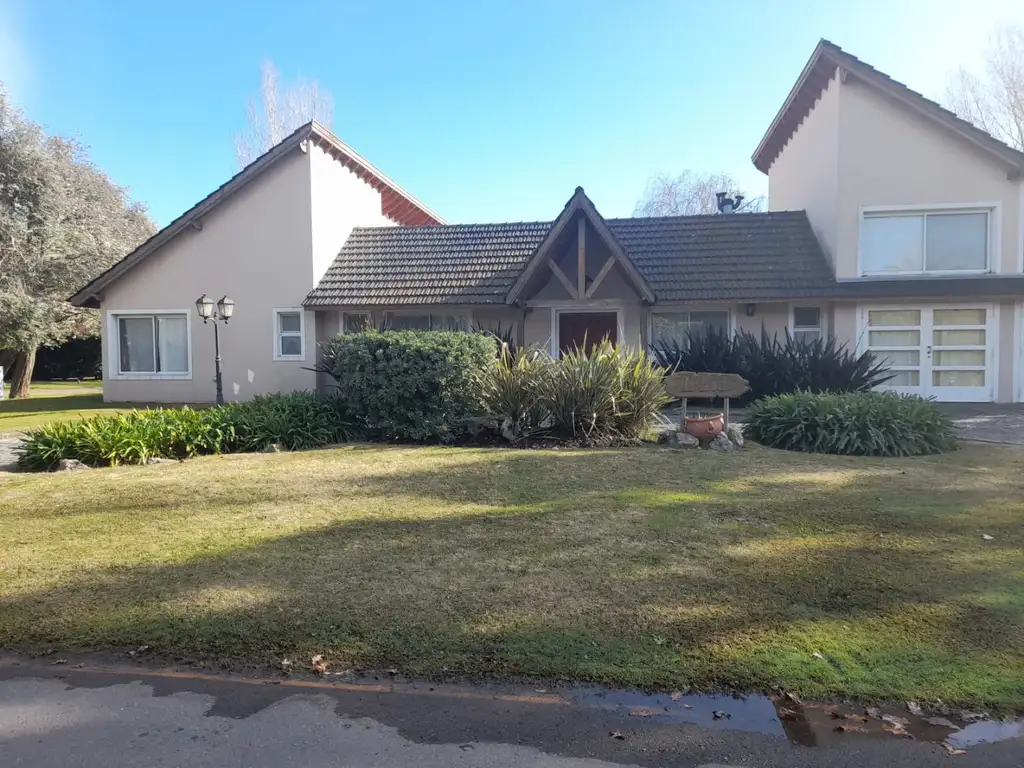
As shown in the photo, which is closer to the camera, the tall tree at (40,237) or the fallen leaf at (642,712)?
the fallen leaf at (642,712)

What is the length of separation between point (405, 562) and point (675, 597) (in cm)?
200

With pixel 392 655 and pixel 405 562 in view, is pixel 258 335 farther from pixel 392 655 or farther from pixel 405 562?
pixel 392 655

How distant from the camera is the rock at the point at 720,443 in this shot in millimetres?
9766

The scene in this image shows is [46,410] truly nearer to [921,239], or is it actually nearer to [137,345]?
[137,345]

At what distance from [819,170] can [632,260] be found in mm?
5393

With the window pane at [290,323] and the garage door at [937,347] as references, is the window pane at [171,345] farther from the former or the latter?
the garage door at [937,347]

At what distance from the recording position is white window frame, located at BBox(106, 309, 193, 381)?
57.1ft

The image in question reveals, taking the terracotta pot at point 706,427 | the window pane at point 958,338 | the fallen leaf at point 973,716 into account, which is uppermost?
the window pane at point 958,338

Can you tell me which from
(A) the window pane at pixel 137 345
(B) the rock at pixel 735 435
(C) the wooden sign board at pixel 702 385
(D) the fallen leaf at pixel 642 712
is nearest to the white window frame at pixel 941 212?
(C) the wooden sign board at pixel 702 385

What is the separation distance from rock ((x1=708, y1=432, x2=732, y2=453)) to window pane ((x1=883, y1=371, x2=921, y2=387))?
25.9 feet

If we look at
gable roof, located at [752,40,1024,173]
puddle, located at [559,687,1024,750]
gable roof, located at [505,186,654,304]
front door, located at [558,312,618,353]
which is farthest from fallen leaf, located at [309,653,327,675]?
gable roof, located at [752,40,1024,173]

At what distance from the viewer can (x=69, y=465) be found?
30.5 ft

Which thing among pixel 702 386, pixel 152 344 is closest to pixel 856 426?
pixel 702 386

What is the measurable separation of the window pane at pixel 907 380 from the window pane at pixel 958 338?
31.6 inches
